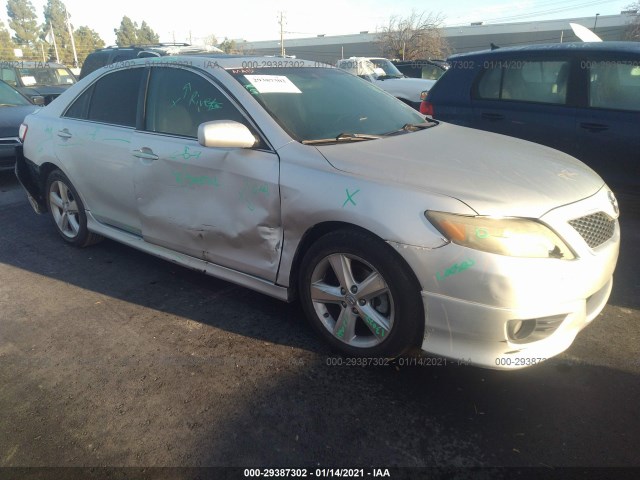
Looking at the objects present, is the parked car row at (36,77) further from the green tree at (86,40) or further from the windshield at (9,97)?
the green tree at (86,40)

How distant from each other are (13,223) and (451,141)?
4.61 m

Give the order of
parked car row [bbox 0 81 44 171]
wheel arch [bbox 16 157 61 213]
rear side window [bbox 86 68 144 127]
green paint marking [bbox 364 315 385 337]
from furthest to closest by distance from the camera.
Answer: parked car row [bbox 0 81 44 171], wheel arch [bbox 16 157 61 213], rear side window [bbox 86 68 144 127], green paint marking [bbox 364 315 385 337]

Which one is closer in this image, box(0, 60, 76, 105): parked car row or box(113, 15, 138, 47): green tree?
box(0, 60, 76, 105): parked car row

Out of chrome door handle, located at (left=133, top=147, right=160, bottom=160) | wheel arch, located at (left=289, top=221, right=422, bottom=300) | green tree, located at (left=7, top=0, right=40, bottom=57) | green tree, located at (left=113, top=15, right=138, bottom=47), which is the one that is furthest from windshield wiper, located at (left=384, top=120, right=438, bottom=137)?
green tree, located at (left=113, top=15, right=138, bottom=47)

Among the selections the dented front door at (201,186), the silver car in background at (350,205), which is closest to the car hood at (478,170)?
the silver car in background at (350,205)

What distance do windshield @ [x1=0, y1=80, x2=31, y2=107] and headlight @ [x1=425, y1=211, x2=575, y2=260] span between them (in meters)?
7.91

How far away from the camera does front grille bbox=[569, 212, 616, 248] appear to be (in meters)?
2.39

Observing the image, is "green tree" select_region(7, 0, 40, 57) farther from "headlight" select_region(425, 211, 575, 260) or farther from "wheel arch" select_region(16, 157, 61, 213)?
"headlight" select_region(425, 211, 575, 260)

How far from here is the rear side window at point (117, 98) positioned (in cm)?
369

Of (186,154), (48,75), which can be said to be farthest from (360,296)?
(48,75)

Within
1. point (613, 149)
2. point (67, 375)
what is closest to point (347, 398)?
point (67, 375)

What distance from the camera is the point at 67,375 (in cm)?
266

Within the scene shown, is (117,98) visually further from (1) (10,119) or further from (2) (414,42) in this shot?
(2) (414,42)

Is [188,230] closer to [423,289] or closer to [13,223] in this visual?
[423,289]
